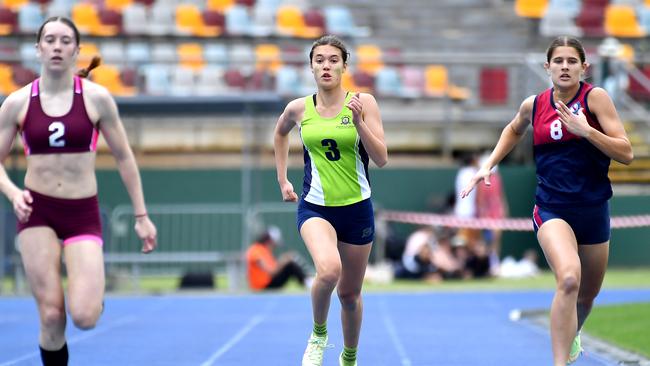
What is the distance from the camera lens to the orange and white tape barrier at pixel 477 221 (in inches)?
910

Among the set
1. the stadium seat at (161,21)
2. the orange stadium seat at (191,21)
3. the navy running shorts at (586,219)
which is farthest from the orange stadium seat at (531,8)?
the navy running shorts at (586,219)

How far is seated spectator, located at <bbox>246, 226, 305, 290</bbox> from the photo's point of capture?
2053 centimetres

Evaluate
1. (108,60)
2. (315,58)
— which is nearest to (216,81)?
(108,60)

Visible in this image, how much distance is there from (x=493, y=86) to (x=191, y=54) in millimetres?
6432

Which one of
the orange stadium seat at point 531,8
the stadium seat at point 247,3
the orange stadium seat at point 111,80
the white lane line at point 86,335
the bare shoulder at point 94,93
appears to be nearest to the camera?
the bare shoulder at point 94,93

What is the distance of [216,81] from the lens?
24578mm

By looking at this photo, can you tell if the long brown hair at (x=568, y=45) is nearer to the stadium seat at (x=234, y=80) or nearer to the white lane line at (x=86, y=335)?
the white lane line at (x=86, y=335)

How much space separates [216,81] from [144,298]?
645 cm

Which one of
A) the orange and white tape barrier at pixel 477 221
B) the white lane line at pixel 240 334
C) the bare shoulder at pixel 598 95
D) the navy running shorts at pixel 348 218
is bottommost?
the orange and white tape barrier at pixel 477 221

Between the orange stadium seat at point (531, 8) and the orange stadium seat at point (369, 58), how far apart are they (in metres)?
3.73

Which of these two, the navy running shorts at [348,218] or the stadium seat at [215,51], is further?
the stadium seat at [215,51]

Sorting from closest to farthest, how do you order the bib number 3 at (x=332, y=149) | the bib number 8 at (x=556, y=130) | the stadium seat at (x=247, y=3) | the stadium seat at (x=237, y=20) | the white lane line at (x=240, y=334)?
the bib number 8 at (x=556, y=130) → the bib number 3 at (x=332, y=149) → the white lane line at (x=240, y=334) → the stadium seat at (x=237, y=20) → the stadium seat at (x=247, y=3)

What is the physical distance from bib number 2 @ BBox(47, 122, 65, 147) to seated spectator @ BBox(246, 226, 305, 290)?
12.8 meters

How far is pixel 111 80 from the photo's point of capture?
24.1m
